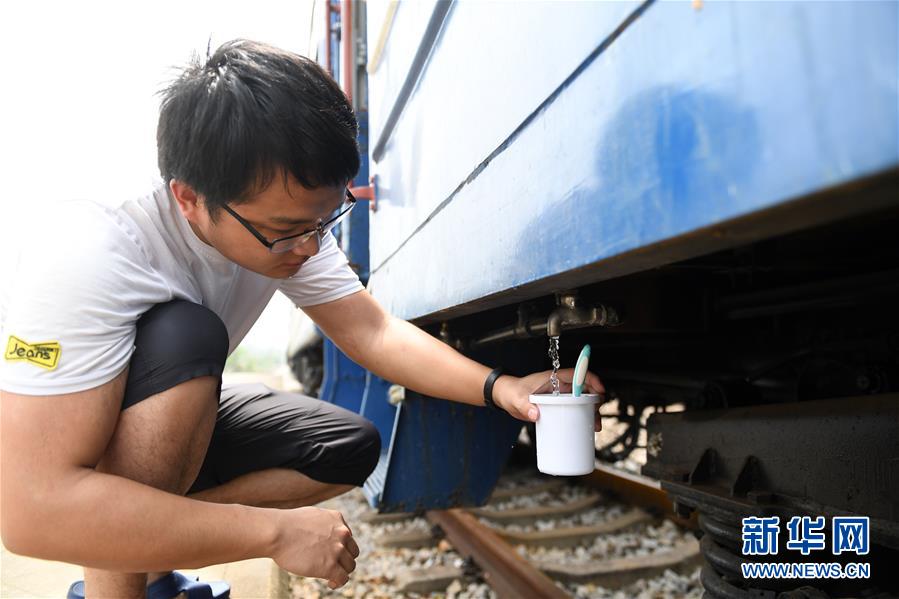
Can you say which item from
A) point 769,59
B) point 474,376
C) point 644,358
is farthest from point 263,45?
point 644,358

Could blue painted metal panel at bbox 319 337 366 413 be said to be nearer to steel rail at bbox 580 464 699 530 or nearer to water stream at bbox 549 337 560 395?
steel rail at bbox 580 464 699 530

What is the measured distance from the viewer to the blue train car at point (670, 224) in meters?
0.49

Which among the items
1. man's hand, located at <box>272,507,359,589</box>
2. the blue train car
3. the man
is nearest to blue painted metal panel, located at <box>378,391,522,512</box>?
the blue train car

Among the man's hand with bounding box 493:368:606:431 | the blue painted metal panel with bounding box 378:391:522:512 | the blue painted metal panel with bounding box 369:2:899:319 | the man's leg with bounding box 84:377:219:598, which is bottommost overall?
the blue painted metal panel with bounding box 378:391:522:512

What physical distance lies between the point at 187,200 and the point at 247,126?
0.80ft

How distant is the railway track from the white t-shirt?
167 centimetres

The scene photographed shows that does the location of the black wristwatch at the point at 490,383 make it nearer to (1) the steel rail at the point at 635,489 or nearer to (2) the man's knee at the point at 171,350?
(2) the man's knee at the point at 171,350

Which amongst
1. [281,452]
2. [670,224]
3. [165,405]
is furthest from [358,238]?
[670,224]

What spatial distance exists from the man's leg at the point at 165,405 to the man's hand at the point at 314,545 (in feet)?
0.86

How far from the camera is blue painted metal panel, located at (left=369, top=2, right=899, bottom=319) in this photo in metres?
0.44

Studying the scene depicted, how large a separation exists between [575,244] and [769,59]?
1.12 feet

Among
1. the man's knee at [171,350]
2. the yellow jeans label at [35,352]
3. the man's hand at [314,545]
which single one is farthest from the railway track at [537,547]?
the yellow jeans label at [35,352]

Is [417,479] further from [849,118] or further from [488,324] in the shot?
[849,118]

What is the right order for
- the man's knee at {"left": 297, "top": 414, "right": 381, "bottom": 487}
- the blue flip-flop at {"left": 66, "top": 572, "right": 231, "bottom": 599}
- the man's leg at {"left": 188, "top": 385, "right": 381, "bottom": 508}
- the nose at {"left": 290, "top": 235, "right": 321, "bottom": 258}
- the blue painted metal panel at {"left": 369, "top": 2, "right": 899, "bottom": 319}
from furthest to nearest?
the man's knee at {"left": 297, "top": 414, "right": 381, "bottom": 487} < the man's leg at {"left": 188, "top": 385, "right": 381, "bottom": 508} < the blue flip-flop at {"left": 66, "top": 572, "right": 231, "bottom": 599} < the nose at {"left": 290, "top": 235, "right": 321, "bottom": 258} < the blue painted metal panel at {"left": 369, "top": 2, "right": 899, "bottom": 319}
